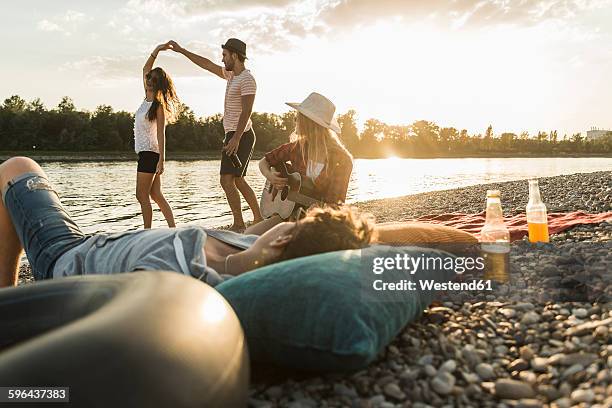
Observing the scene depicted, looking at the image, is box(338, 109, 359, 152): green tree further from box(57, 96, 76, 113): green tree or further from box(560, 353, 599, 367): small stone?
box(560, 353, 599, 367): small stone

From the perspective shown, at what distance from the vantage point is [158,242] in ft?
10.7

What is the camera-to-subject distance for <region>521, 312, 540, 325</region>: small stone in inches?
125

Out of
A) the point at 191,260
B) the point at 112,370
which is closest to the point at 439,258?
the point at 191,260

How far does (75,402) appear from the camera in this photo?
1564mm

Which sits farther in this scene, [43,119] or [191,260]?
[43,119]

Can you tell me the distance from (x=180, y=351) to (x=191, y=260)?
139cm

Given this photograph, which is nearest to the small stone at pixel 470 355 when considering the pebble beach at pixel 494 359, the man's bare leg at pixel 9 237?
the pebble beach at pixel 494 359

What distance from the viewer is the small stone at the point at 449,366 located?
260cm

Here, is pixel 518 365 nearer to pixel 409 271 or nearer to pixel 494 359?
pixel 494 359

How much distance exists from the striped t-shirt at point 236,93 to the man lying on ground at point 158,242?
15.6ft

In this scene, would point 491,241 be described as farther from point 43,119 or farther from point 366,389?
point 43,119

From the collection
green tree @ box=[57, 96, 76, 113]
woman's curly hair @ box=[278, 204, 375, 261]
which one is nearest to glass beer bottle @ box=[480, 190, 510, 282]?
woman's curly hair @ box=[278, 204, 375, 261]

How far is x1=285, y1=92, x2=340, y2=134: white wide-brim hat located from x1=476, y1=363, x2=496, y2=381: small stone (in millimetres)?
4189

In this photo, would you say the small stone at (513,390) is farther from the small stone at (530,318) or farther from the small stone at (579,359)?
the small stone at (530,318)
